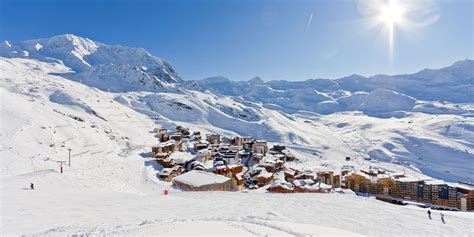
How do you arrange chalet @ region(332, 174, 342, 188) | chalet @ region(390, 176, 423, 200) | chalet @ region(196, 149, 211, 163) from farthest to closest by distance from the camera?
chalet @ region(196, 149, 211, 163)
chalet @ region(332, 174, 342, 188)
chalet @ region(390, 176, 423, 200)

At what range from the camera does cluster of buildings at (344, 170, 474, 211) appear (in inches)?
1415

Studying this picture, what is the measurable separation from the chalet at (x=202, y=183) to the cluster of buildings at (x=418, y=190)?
23.0m

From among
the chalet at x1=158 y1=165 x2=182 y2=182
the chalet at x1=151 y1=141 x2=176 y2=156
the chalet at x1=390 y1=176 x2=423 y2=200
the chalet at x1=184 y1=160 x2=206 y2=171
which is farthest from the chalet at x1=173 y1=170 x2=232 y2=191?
the chalet at x1=390 y1=176 x2=423 y2=200

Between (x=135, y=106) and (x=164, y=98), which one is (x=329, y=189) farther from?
(x=164, y=98)

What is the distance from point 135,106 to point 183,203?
10518 cm

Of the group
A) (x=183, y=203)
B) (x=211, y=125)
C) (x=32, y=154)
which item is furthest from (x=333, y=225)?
(x=211, y=125)

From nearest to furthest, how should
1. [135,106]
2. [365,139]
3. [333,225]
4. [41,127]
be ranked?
[333,225] < [41,127] < [135,106] < [365,139]

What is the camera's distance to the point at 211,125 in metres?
119

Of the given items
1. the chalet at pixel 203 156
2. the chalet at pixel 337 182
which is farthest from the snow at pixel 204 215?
the chalet at pixel 203 156

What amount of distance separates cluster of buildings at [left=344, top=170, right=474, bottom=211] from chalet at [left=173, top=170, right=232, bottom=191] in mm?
23011

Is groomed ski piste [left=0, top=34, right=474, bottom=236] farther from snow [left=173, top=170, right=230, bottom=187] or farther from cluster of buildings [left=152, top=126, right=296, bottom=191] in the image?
cluster of buildings [left=152, top=126, right=296, bottom=191]

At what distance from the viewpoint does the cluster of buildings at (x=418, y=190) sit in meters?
35.9

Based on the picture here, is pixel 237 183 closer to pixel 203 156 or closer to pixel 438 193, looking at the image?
pixel 203 156

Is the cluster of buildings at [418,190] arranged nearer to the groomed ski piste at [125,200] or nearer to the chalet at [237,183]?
the groomed ski piste at [125,200]
